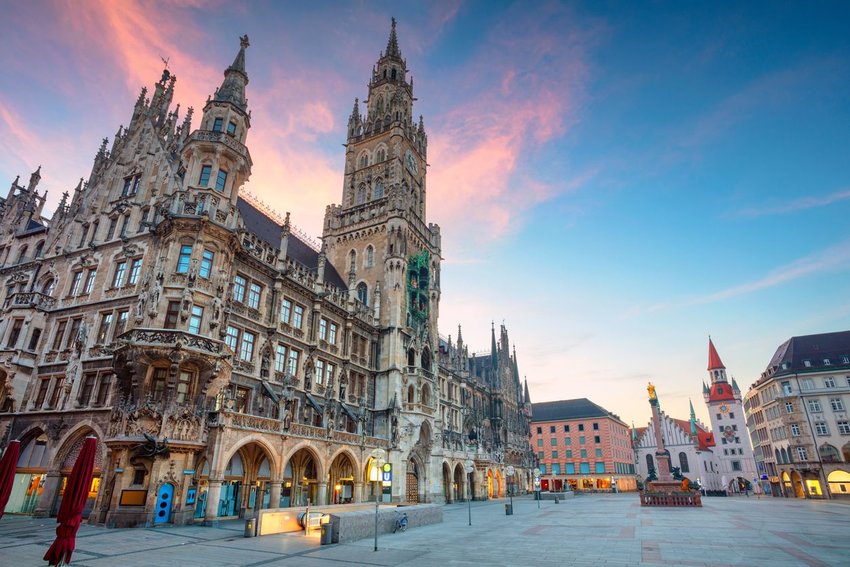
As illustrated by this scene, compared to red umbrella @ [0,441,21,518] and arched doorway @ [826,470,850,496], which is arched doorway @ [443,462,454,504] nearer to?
red umbrella @ [0,441,21,518]

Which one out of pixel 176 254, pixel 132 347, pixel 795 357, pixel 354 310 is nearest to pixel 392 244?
pixel 354 310

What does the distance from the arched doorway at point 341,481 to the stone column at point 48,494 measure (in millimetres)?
16940

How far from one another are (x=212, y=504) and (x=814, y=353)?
8104 cm

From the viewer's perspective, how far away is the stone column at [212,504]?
23.6 metres

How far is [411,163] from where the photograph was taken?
202ft

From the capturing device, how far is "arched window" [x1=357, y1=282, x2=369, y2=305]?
165 feet

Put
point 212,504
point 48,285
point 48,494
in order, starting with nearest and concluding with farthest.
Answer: point 212,504
point 48,494
point 48,285

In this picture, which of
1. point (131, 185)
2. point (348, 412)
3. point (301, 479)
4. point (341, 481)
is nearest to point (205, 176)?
point (131, 185)

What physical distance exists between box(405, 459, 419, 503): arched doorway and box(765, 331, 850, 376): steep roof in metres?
57.9

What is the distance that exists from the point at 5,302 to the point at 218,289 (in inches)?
768

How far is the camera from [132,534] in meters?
19.6

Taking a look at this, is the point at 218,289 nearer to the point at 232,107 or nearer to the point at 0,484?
the point at 232,107

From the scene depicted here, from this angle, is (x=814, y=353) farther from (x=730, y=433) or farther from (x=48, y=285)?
(x=48, y=285)

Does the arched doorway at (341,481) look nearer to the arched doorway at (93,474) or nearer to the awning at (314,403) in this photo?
the awning at (314,403)
